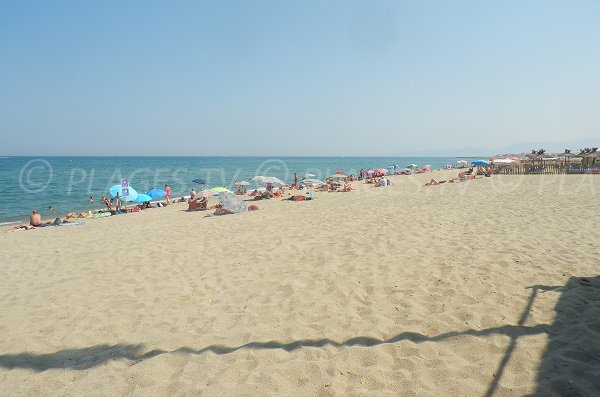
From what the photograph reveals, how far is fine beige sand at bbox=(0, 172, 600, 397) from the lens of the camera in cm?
318

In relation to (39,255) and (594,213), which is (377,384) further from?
(594,213)

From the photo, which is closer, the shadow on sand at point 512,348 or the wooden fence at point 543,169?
the shadow on sand at point 512,348

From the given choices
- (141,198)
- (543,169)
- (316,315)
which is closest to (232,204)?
(141,198)

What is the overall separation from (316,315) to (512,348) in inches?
83.0

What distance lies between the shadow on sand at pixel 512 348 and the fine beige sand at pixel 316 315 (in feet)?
0.06

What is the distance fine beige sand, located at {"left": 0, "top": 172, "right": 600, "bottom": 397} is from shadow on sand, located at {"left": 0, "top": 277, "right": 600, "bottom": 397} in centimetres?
2

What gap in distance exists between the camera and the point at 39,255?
856 centimetres

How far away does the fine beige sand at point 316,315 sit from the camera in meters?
3.18

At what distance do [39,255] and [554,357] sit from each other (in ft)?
33.3

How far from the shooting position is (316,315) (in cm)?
443
